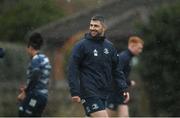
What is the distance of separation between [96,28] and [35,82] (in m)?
3.13

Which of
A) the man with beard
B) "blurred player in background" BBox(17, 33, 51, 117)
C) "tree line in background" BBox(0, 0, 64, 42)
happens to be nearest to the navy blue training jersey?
the man with beard

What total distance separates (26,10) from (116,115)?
2361cm

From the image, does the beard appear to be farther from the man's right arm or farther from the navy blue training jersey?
the man's right arm

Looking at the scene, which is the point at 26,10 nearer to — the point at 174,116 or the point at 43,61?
the point at 174,116

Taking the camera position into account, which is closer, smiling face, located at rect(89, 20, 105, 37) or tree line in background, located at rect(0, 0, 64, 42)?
smiling face, located at rect(89, 20, 105, 37)

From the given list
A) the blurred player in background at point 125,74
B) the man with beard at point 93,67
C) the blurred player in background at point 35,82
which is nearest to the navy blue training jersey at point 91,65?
the man with beard at point 93,67

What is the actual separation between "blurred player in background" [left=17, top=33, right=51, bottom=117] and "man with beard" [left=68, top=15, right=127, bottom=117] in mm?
Answer: 2632

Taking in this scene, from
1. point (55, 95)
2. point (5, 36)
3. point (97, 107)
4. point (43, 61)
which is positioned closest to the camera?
point (97, 107)

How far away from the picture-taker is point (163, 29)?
2012 centimetres

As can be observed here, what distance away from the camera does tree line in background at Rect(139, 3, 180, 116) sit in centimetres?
1973

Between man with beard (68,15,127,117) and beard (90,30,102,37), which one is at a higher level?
beard (90,30,102,37)

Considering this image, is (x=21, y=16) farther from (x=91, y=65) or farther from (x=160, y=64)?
(x=91, y=65)

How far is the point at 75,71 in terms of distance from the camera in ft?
35.0

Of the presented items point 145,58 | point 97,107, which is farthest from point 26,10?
point 97,107
